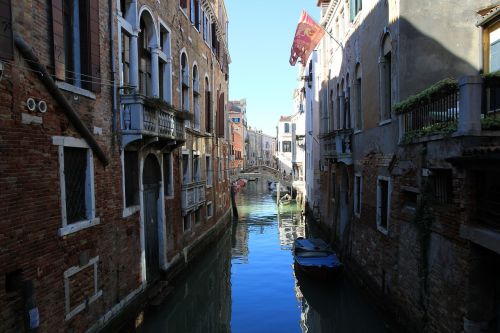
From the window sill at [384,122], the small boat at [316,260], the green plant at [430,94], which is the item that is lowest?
the small boat at [316,260]

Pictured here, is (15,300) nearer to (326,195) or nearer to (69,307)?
(69,307)

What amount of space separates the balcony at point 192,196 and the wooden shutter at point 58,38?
648 centimetres

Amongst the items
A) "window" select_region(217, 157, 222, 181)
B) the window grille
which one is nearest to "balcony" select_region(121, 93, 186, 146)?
the window grille

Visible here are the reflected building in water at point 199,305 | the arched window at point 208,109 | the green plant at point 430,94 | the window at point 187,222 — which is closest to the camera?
the green plant at point 430,94

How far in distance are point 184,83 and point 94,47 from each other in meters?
6.30

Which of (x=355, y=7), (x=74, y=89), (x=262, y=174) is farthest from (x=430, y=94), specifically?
(x=262, y=174)

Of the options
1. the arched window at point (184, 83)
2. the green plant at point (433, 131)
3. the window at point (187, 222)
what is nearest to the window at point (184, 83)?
→ the arched window at point (184, 83)

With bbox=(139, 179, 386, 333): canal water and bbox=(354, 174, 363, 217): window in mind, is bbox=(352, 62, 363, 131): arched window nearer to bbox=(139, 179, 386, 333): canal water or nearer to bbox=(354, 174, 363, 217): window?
bbox=(354, 174, 363, 217): window

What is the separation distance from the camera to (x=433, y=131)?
617cm

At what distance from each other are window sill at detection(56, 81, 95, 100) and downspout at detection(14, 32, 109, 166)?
0.27 metres

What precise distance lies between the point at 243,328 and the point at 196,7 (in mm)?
10586

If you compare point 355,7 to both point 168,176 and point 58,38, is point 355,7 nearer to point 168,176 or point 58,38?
point 168,176

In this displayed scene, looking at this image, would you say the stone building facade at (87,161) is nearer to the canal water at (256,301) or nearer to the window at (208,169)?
the canal water at (256,301)

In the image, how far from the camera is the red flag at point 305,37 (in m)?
15.5
